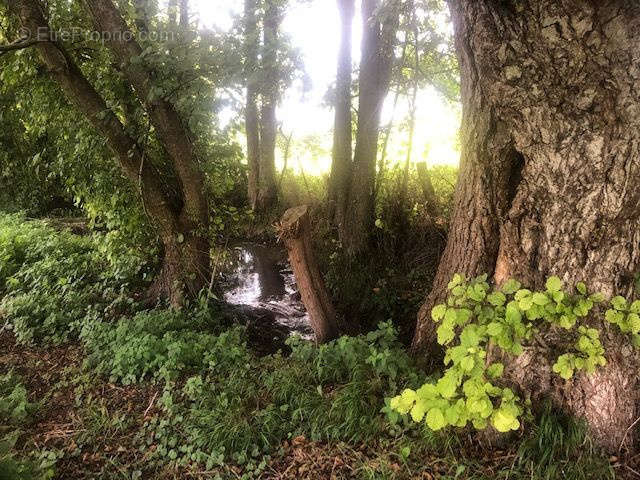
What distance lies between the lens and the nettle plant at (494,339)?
84.4 inches

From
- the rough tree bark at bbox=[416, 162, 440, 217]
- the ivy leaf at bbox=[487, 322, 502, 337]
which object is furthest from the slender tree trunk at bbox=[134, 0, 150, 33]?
the ivy leaf at bbox=[487, 322, 502, 337]

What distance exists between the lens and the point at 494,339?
225 centimetres

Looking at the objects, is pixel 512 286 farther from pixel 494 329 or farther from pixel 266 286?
pixel 266 286

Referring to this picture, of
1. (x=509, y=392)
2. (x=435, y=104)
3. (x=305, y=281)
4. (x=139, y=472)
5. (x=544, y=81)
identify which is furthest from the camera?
(x=435, y=104)

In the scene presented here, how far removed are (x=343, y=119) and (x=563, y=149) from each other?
15.9ft

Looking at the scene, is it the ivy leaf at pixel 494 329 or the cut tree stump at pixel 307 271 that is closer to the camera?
the ivy leaf at pixel 494 329

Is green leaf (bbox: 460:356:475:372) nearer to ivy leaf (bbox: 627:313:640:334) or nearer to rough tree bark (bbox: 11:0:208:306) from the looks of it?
ivy leaf (bbox: 627:313:640:334)

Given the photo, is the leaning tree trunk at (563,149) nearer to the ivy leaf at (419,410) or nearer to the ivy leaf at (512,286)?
the ivy leaf at (512,286)

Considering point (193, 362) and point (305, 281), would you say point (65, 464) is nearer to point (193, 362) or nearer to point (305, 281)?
point (193, 362)

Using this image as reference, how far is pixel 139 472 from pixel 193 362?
128 cm

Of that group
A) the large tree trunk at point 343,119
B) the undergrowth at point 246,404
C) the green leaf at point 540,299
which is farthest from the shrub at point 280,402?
the large tree trunk at point 343,119

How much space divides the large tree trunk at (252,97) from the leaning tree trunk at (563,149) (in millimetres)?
3309

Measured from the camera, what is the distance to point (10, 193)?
37.8 feet

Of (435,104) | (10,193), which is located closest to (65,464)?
(435,104)
